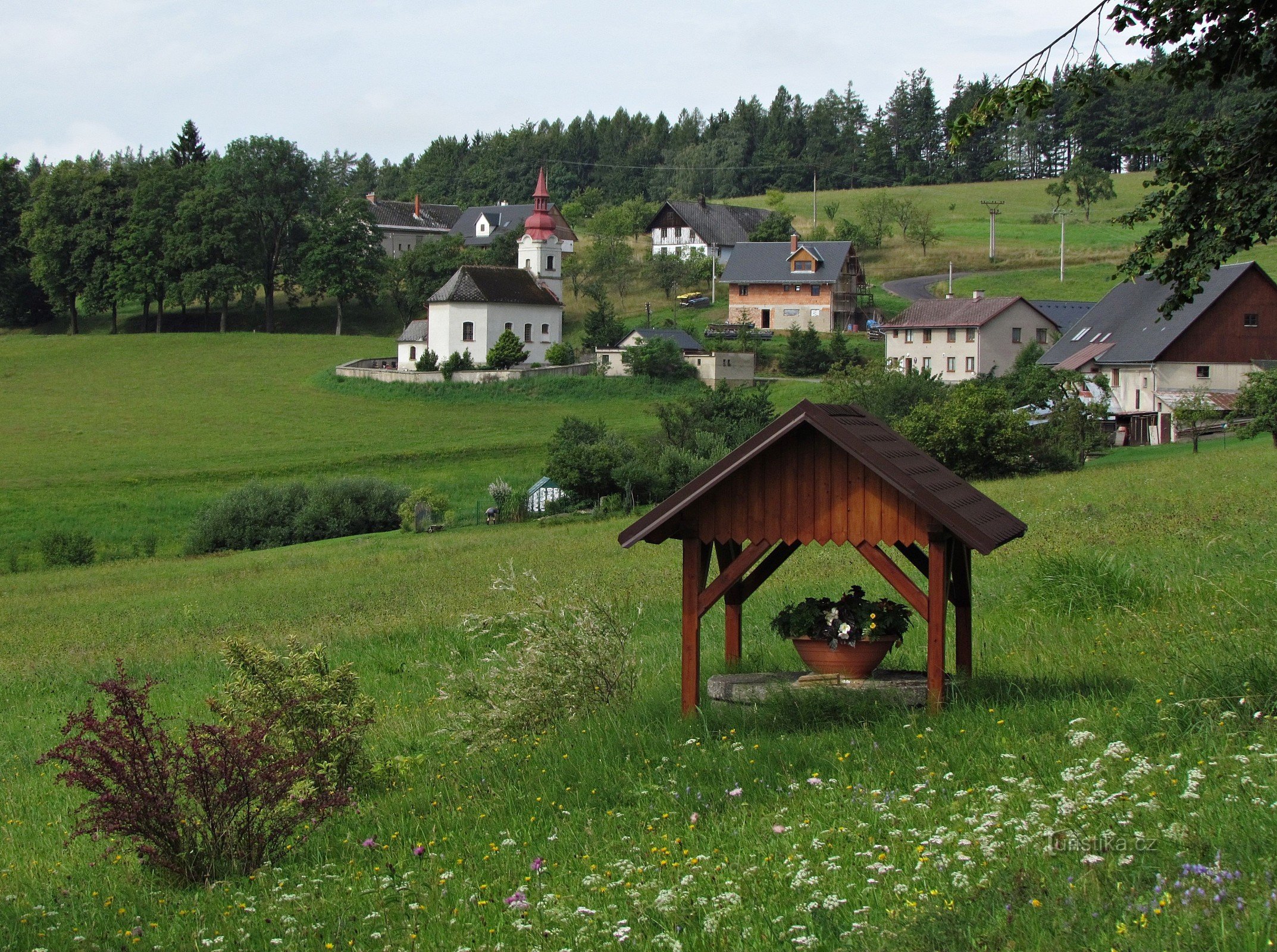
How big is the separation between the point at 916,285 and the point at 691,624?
3675 inches

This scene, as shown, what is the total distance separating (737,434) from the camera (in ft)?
156

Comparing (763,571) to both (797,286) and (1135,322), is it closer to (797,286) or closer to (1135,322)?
(1135,322)

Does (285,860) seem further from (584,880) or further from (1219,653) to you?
(1219,653)

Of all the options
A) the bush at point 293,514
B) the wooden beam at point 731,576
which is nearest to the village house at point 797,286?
the bush at point 293,514

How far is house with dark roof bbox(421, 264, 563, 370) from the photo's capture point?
80062 mm

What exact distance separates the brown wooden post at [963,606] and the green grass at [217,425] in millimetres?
36750

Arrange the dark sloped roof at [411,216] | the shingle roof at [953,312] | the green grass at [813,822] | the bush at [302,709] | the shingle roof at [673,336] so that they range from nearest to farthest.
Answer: the green grass at [813,822]
the bush at [302,709]
the shingle roof at [953,312]
the shingle roof at [673,336]
the dark sloped roof at [411,216]

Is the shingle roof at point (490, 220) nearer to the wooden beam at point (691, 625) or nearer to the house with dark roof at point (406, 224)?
the house with dark roof at point (406, 224)

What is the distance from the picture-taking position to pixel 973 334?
242ft

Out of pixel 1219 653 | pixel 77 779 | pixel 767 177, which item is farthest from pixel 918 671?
pixel 767 177

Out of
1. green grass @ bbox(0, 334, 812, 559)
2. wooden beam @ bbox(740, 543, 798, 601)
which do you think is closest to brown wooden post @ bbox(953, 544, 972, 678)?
wooden beam @ bbox(740, 543, 798, 601)

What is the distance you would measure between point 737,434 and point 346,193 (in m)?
68.3

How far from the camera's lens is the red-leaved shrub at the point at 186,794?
7094 mm

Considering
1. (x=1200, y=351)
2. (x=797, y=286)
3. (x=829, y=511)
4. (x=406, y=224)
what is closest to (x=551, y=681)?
(x=829, y=511)
